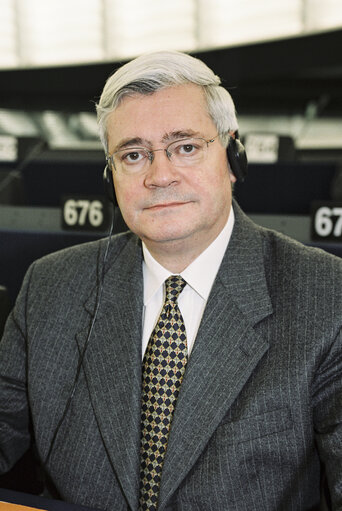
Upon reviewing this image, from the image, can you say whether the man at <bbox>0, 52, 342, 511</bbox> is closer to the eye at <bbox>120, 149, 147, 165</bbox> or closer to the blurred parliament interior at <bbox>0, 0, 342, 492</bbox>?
the eye at <bbox>120, 149, 147, 165</bbox>

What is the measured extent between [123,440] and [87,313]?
266mm

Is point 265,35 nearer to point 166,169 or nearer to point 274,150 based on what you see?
point 274,150

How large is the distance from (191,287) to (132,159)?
265 mm

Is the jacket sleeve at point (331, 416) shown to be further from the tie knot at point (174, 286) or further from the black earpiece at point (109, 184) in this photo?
the black earpiece at point (109, 184)

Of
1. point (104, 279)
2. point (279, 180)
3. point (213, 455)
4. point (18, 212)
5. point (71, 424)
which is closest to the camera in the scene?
point (213, 455)

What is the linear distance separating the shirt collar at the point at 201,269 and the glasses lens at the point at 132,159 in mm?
168

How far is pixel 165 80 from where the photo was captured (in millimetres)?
997

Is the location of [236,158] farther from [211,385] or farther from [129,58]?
[129,58]

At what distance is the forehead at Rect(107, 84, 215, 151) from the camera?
99 cm

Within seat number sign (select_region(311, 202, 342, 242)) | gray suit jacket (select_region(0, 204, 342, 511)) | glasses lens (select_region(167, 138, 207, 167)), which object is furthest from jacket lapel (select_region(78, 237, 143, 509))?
seat number sign (select_region(311, 202, 342, 242))

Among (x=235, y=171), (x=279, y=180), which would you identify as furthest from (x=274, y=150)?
(x=235, y=171)

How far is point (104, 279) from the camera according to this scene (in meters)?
1.15

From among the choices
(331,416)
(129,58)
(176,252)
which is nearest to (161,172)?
(176,252)

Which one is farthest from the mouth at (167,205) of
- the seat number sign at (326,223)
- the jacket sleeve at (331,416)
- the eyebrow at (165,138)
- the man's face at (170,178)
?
the seat number sign at (326,223)
